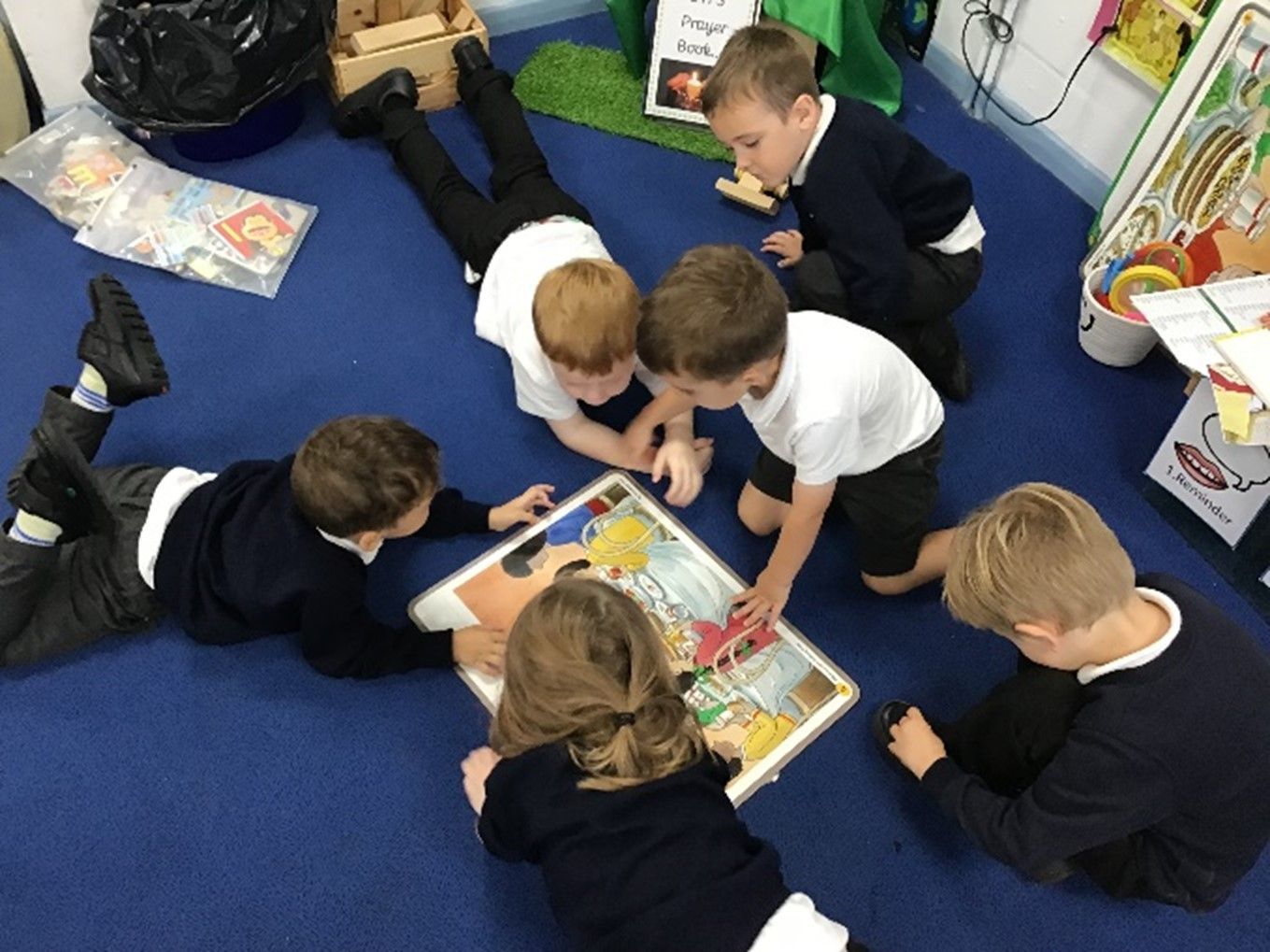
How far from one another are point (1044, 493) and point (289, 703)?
113cm

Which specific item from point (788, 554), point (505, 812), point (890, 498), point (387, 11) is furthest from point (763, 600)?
point (387, 11)

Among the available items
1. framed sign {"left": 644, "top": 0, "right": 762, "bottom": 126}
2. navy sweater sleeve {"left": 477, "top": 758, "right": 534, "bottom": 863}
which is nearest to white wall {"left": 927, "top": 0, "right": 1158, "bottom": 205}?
framed sign {"left": 644, "top": 0, "right": 762, "bottom": 126}

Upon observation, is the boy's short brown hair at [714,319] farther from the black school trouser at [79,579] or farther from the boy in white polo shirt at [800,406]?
the black school trouser at [79,579]

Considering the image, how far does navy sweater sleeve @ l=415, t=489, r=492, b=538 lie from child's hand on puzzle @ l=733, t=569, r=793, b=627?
44 centimetres

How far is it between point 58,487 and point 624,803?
99cm

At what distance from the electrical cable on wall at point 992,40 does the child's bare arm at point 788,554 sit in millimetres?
1270

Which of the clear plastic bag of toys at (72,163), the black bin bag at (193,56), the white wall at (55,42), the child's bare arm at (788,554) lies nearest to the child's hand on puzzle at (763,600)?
the child's bare arm at (788,554)

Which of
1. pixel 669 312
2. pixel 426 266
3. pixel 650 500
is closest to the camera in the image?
pixel 669 312

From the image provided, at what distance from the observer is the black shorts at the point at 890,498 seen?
164 centimetres

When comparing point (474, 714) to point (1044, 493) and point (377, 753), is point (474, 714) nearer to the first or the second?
point (377, 753)

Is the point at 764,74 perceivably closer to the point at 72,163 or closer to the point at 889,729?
the point at 889,729

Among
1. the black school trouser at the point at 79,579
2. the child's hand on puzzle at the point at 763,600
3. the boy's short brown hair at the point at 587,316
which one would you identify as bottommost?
the black school trouser at the point at 79,579

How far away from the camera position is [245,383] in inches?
79.7

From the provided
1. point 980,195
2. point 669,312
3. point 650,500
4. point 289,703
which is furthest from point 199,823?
point 980,195
